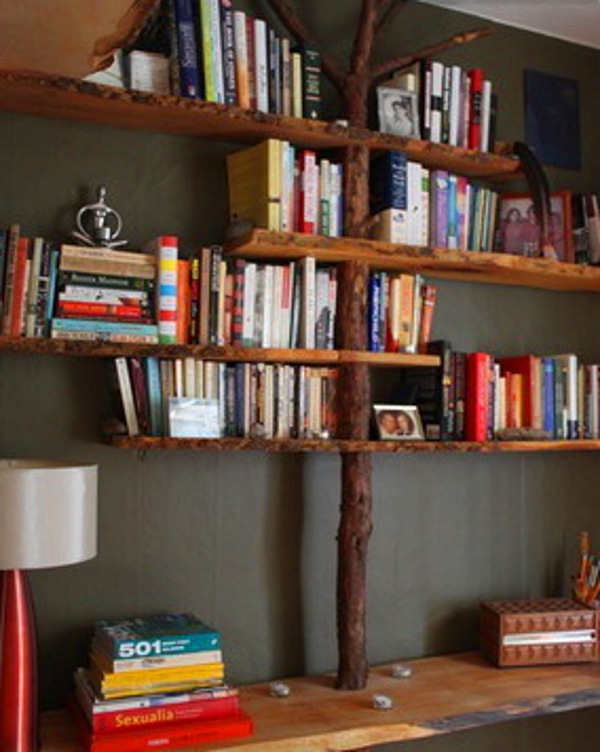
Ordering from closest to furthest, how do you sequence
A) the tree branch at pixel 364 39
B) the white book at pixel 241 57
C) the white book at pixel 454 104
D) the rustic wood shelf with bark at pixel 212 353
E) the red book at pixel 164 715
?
the red book at pixel 164 715
the rustic wood shelf with bark at pixel 212 353
the white book at pixel 241 57
the tree branch at pixel 364 39
the white book at pixel 454 104

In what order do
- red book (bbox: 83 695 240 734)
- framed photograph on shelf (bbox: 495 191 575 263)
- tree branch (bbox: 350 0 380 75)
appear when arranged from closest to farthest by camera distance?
red book (bbox: 83 695 240 734)
tree branch (bbox: 350 0 380 75)
framed photograph on shelf (bbox: 495 191 575 263)

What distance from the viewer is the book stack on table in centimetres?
190

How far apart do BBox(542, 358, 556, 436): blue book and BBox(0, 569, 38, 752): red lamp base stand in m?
1.66

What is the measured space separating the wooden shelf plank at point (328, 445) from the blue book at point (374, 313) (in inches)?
11.3

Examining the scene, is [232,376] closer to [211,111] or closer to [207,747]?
[211,111]

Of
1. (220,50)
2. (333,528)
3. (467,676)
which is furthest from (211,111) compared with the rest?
(467,676)

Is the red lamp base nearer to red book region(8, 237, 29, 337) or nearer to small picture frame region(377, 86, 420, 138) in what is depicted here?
red book region(8, 237, 29, 337)

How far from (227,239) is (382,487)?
904mm

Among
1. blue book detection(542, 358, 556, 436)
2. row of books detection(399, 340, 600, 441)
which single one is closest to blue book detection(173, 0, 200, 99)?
row of books detection(399, 340, 600, 441)

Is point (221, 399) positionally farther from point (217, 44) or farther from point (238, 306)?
point (217, 44)

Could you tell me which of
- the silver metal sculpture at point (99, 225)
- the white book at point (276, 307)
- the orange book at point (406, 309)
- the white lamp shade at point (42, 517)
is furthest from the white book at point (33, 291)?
the orange book at point (406, 309)

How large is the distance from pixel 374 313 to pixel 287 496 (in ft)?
1.97

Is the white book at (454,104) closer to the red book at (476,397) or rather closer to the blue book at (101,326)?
the red book at (476,397)

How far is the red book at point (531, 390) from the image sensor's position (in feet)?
8.73
